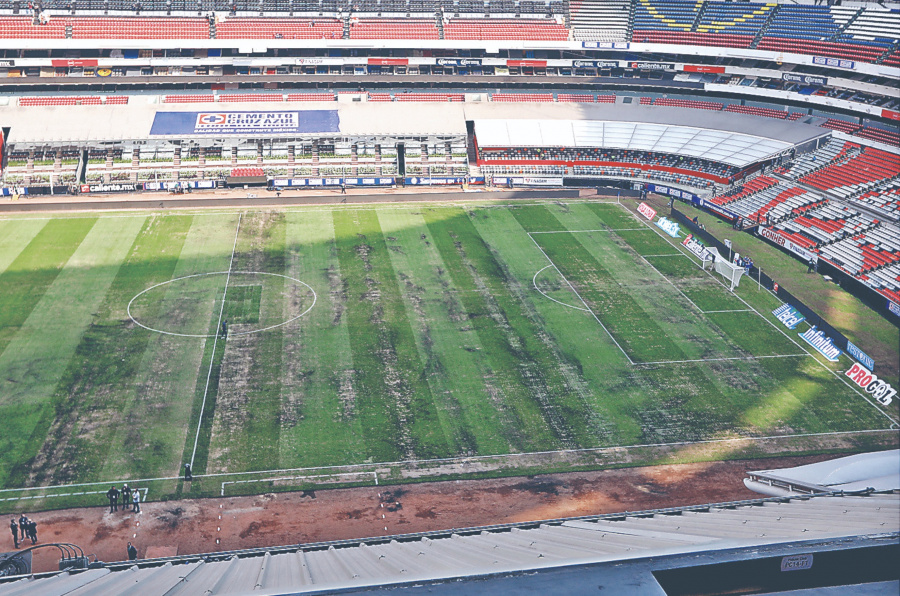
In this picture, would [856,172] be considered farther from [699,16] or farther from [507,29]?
[507,29]

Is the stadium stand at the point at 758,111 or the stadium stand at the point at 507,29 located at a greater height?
the stadium stand at the point at 507,29

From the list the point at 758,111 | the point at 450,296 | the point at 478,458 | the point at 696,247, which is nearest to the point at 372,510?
the point at 478,458

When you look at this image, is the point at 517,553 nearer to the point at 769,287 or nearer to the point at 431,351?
the point at 431,351

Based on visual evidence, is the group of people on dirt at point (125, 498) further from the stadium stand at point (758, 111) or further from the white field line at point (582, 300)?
the stadium stand at point (758, 111)

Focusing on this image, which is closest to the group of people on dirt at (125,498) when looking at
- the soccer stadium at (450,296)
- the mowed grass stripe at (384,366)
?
the soccer stadium at (450,296)

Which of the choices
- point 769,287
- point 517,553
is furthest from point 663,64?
point 517,553

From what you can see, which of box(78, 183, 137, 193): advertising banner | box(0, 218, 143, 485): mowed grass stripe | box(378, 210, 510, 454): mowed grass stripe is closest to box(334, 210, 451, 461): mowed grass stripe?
box(378, 210, 510, 454): mowed grass stripe
